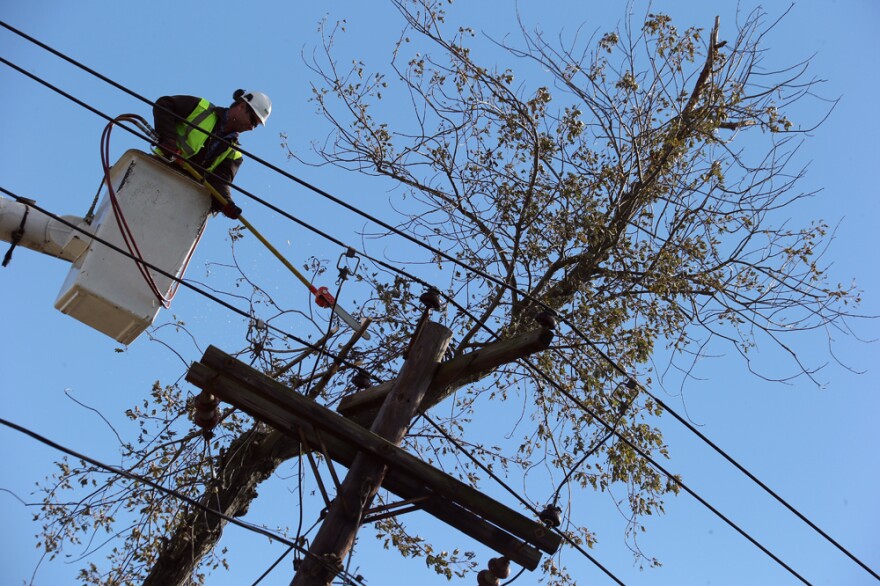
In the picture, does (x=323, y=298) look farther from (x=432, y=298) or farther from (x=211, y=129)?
(x=211, y=129)

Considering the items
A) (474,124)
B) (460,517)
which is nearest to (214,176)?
(460,517)

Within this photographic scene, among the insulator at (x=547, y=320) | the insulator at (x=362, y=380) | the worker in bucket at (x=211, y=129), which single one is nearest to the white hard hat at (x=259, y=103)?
the worker in bucket at (x=211, y=129)

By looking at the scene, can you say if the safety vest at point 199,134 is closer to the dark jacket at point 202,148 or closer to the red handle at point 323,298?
the dark jacket at point 202,148

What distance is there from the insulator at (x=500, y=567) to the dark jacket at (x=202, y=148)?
118 inches

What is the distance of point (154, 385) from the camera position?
33.5ft

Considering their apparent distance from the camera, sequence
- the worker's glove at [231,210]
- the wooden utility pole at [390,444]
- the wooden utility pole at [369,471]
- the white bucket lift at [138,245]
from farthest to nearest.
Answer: the worker's glove at [231,210] < the white bucket lift at [138,245] < the wooden utility pole at [390,444] < the wooden utility pole at [369,471]

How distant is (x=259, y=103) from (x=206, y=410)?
8.79 ft

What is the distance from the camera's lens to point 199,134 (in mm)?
7969

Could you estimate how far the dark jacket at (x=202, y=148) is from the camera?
7688mm

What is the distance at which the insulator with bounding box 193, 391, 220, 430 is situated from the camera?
271 inches

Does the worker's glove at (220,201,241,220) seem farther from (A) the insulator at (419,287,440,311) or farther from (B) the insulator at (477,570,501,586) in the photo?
(B) the insulator at (477,570,501,586)

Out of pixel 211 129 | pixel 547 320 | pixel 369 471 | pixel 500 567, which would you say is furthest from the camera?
pixel 211 129

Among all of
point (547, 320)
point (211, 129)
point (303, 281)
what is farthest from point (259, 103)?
point (547, 320)

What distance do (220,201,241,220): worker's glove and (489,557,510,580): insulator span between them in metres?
2.90
